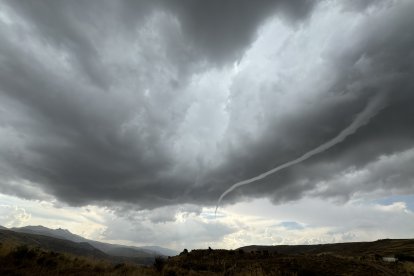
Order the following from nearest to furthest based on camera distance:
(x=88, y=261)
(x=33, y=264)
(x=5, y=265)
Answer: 1. (x=5, y=265)
2. (x=33, y=264)
3. (x=88, y=261)

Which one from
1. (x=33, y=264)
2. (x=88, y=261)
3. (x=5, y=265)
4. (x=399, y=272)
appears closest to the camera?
(x=5, y=265)

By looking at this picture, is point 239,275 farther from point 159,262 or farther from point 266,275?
point 159,262

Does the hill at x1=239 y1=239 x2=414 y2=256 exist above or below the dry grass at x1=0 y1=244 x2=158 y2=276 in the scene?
above

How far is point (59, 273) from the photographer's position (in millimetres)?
19922

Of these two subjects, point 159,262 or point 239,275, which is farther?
point 159,262

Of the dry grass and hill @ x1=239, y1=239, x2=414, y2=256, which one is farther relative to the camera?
hill @ x1=239, y1=239, x2=414, y2=256

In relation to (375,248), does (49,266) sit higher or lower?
lower

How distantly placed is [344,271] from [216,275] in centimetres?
1182

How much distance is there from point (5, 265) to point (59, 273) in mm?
3435

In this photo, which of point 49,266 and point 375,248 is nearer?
point 49,266

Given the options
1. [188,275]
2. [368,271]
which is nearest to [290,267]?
[368,271]

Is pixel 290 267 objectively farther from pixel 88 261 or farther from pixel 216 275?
pixel 88 261

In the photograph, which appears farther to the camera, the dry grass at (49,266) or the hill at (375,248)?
the hill at (375,248)

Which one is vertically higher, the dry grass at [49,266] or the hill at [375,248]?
the hill at [375,248]
